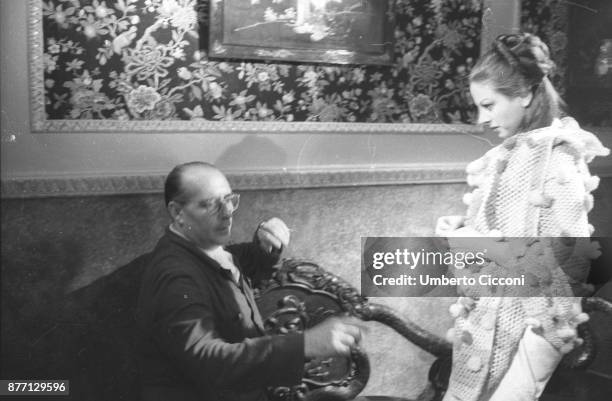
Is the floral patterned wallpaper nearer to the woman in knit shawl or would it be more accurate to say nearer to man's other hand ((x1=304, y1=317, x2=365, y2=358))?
the woman in knit shawl

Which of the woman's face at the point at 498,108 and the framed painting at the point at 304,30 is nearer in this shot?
the framed painting at the point at 304,30

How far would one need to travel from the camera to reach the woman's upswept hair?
4.17 feet

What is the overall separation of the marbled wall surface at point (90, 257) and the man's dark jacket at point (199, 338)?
43mm

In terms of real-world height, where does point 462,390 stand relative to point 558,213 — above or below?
below

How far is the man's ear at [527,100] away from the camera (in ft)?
4.17

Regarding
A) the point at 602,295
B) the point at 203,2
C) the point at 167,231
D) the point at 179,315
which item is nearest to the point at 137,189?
the point at 167,231

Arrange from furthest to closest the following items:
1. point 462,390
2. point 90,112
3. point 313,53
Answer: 1. point 462,390
2. point 313,53
3. point 90,112

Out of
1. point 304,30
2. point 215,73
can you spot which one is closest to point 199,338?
point 215,73

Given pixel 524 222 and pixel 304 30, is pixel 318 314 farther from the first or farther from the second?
pixel 304 30

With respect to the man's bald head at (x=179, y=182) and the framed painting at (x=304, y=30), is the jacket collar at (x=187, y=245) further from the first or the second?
the framed painting at (x=304, y=30)

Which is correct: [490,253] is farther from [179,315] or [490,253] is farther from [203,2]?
[203,2]

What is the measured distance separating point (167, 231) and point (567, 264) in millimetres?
810

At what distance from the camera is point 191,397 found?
1.15 meters

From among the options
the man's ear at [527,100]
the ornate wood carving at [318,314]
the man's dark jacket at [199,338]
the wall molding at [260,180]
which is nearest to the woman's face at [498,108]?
the man's ear at [527,100]
